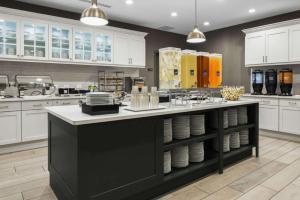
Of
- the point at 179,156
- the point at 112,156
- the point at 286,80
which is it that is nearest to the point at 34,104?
the point at 112,156

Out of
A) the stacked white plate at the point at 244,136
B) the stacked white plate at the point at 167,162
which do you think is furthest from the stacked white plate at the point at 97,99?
the stacked white plate at the point at 244,136

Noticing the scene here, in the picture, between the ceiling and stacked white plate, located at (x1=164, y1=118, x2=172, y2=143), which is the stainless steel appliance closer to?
the ceiling

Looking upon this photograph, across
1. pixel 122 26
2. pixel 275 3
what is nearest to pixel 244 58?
pixel 275 3

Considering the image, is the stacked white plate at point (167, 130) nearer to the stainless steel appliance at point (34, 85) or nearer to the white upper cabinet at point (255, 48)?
the stainless steel appliance at point (34, 85)

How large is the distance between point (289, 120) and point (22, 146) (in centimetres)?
511

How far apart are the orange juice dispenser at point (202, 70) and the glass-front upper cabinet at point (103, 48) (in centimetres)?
319

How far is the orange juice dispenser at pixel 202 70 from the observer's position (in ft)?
7.08

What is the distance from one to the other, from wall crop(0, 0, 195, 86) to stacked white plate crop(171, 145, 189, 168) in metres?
3.38

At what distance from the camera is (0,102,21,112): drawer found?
3529 millimetres

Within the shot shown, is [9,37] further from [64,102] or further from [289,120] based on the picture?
[289,120]

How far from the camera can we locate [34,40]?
13.4 feet

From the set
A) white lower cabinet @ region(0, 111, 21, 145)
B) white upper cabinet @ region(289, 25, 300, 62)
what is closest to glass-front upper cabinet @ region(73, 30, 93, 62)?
white lower cabinet @ region(0, 111, 21, 145)

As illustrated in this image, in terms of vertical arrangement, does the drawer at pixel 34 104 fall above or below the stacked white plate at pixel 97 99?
below

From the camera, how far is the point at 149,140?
2.00 meters
